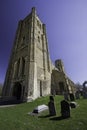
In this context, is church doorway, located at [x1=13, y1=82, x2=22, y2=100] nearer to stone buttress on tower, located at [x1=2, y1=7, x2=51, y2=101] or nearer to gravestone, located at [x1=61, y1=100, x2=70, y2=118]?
stone buttress on tower, located at [x1=2, y1=7, x2=51, y2=101]

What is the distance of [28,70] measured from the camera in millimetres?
24531

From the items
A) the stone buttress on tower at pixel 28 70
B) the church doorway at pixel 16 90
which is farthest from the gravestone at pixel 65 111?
the church doorway at pixel 16 90

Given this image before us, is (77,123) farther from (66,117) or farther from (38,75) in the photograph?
(38,75)

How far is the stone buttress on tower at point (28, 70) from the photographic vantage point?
23734 millimetres

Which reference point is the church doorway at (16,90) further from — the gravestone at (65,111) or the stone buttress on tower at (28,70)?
the gravestone at (65,111)

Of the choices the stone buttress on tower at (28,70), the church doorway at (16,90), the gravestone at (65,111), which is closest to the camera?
the gravestone at (65,111)

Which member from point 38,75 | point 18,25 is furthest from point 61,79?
point 18,25

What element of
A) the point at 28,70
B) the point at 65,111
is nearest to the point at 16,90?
the point at 28,70

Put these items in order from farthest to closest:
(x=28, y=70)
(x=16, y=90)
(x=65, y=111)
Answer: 1. (x=16, y=90)
2. (x=28, y=70)
3. (x=65, y=111)

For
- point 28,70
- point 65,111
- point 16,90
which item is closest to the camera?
point 65,111

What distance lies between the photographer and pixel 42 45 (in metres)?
34.5

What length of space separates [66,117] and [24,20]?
38.1m

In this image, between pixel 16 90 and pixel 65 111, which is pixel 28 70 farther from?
pixel 65 111

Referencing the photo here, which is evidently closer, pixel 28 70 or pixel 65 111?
pixel 65 111
